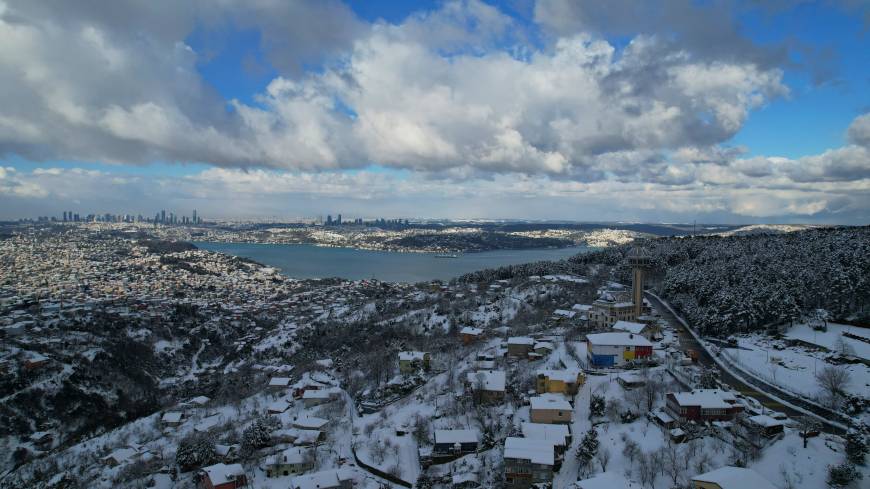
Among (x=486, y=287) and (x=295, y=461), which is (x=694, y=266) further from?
(x=295, y=461)

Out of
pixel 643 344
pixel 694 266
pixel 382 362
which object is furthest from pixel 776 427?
pixel 694 266

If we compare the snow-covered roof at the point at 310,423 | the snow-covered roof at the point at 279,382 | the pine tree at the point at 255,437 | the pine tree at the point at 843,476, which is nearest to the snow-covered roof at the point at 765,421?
the pine tree at the point at 843,476

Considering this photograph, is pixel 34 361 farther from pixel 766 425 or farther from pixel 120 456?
pixel 766 425

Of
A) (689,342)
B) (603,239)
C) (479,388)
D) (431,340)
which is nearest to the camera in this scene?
(479,388)

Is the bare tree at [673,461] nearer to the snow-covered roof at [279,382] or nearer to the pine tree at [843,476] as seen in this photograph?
the pine tree at [843,476]

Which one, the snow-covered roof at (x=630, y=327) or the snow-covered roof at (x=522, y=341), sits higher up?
the snow-covered roof at (x=630, y=327)

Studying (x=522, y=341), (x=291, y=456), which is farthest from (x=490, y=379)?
(x=291, y=456)
